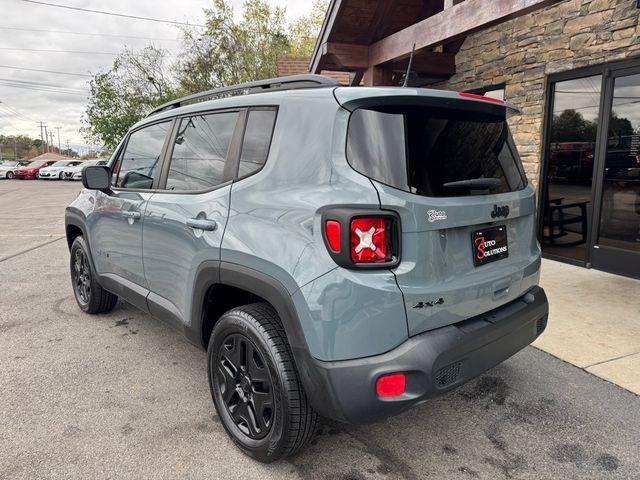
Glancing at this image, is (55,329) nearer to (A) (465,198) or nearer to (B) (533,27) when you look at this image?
(A) (465,198)

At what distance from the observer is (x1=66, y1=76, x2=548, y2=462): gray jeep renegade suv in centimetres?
188

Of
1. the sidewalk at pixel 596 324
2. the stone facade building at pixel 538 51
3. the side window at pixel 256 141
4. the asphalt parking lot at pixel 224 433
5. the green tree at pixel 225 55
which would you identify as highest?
the green tree at pixel 225 55

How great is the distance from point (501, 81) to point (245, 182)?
589 centimetres

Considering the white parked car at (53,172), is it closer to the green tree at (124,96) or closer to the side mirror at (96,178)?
the green tree at (124,96)

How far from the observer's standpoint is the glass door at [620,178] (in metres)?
5.36

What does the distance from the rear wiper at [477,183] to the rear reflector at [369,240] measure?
0.41m

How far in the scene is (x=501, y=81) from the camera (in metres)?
6.96

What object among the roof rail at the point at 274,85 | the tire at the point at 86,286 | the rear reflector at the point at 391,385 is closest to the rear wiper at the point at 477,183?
the roof rail at the point at 274,85

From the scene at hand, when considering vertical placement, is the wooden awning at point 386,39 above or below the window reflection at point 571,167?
above

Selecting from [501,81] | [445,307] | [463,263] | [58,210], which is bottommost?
[58,210]

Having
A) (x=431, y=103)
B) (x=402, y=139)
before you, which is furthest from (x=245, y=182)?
(x=431, y=103)

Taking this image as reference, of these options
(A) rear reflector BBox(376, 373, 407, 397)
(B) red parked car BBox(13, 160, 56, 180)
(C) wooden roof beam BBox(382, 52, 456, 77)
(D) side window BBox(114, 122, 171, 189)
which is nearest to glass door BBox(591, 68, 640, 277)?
(C) wooden roof beam BBox(382, 52, 456, 77)

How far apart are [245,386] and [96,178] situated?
85.1 inches

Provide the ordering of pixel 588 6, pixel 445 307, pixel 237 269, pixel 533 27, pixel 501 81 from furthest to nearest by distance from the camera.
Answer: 1. pixel 501 81
2. pixel 533 27
3. pixel 588 6
4. pixel 237 269
5. pixel 445 307
